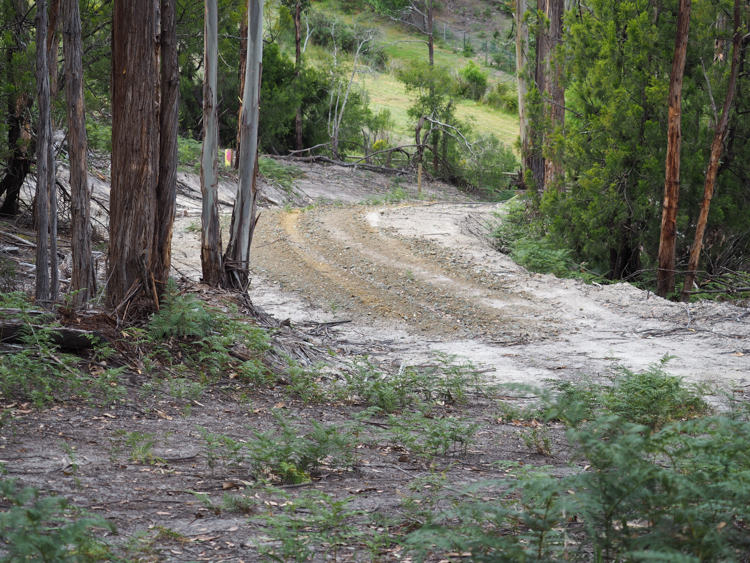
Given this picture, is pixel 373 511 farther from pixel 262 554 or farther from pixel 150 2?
pixel 150 2

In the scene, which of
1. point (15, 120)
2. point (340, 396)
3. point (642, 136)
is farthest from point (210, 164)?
point (642, 136)

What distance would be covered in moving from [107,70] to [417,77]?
16725 millimetres

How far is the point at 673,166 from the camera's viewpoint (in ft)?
33.0

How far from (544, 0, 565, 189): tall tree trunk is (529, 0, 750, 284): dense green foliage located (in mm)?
650

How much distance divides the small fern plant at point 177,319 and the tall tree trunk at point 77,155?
35.7 inches

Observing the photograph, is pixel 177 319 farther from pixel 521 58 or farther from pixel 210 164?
pixel 521 58

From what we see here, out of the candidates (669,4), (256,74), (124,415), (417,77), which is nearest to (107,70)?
(256,74)

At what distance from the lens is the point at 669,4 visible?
10.7m

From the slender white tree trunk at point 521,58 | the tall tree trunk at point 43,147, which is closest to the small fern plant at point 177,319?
the tall tree trunk at point 43,147

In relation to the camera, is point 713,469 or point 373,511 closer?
point 713,469

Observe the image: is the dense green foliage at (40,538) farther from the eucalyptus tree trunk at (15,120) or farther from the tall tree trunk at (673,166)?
the tall tree trunk at (673,166)

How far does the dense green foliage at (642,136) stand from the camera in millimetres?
10586

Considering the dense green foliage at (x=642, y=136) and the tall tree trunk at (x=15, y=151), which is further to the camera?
the dense green foliage at (x=642, y=136)

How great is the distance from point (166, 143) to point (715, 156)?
800 cm
